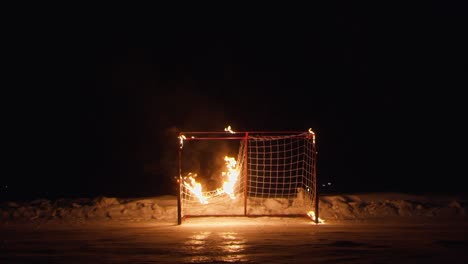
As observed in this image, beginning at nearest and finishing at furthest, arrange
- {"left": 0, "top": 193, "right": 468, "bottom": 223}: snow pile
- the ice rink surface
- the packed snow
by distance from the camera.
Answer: the ice rink surface < the packed snow < {"left": 0, "top": 193, "right": 468, "bottom": 223}: snow pile

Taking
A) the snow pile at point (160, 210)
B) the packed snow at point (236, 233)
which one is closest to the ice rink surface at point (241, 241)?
the packed snow at point (236, 233)

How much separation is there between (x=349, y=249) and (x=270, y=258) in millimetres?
1685

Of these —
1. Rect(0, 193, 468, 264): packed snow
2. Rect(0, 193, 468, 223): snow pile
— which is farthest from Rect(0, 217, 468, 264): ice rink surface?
Rect(0, 193, 468, 223): snow pile

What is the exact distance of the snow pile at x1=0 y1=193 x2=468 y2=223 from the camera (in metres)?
16.5

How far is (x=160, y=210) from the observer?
55.7 ft

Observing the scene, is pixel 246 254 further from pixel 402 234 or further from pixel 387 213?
pixel 387 213

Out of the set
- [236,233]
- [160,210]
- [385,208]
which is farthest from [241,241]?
[385,208]

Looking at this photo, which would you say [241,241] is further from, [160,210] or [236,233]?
[160,210]

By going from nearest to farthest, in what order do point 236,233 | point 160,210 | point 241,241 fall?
point 241,241, point 236,233, point 160,210

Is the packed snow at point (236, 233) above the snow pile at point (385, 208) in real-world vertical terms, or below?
below

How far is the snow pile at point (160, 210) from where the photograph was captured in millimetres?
16469

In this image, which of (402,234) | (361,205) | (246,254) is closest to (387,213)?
(361,205)

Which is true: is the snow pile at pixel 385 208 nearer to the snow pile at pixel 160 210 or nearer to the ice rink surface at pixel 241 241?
the snow pile at pixel 160 210

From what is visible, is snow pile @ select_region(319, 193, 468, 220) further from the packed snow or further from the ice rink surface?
the ice rink surface
